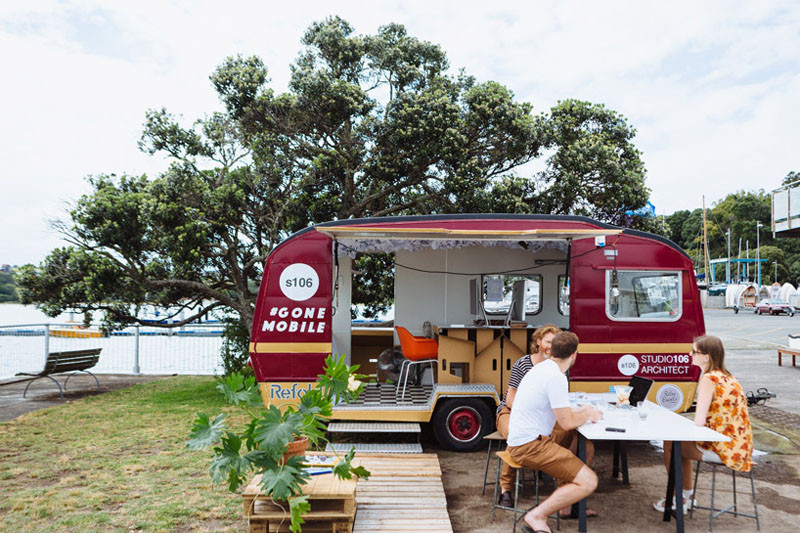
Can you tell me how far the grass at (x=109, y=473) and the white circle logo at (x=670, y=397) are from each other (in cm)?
506

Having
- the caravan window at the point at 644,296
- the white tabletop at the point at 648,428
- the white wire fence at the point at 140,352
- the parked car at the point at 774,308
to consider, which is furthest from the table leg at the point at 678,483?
the parked car at the point at 774,308

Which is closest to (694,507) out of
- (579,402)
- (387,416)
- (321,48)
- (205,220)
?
(579,402)

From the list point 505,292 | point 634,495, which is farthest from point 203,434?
point 505,292

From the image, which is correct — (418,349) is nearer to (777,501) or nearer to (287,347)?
(287,347)

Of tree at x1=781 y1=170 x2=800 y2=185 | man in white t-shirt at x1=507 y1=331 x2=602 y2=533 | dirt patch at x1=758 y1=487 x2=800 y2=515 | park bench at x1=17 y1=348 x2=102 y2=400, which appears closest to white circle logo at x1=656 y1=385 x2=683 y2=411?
dirt patch at x1=758 y1=487 x2=800 y2=515

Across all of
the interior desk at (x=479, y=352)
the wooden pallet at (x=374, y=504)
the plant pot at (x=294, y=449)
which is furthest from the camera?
the interior desk at (x=479, y=352)

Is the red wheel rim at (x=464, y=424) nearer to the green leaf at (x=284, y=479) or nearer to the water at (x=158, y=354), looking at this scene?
the green leaf at (x=284, y=479)

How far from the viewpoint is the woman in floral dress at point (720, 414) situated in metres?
4.75

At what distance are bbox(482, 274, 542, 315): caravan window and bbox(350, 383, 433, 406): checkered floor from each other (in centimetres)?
160

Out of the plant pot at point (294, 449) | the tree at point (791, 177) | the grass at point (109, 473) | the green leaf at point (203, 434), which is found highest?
the tree at point (791, 177)

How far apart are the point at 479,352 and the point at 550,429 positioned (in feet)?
10.2

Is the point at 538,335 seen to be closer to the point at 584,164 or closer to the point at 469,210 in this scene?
the point at 469,210

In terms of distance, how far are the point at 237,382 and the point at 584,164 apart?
9.41 m

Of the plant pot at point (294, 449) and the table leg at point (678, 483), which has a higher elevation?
the plant pot at point (294, 449)
